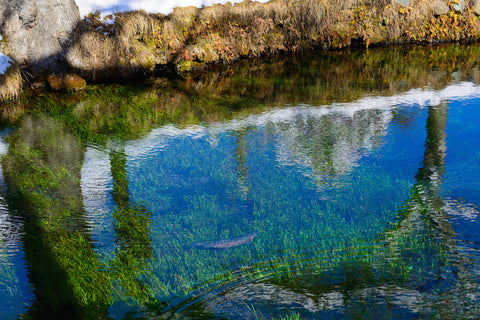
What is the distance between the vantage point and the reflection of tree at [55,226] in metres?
4.06

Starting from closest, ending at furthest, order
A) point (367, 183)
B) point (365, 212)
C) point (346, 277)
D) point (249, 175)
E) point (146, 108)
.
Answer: point (346, 277) → point (365, 212) → point (367, 183) → point (249, 175) → point (146, 108)

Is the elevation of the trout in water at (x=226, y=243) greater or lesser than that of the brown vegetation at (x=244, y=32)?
lesser

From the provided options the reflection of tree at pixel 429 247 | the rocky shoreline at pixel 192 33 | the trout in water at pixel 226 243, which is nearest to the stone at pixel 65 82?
the rocky shoreline at pixel 192 33

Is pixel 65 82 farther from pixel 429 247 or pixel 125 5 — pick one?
pixel 429 247

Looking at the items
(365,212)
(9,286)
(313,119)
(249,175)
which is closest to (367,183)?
(365,212)

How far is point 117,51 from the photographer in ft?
42.1

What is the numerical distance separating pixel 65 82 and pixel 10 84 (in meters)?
1.46

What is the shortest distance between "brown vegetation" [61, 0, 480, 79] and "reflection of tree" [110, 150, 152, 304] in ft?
24.2

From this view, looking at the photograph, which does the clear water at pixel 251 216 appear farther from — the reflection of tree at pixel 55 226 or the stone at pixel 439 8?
the stone at pixel 439 8

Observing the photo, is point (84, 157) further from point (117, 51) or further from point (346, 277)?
point (117, 51)

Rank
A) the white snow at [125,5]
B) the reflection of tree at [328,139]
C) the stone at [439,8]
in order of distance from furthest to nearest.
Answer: the stone at [439,8] → the white snow at [125,5] → the reflection of tree at [328,139]

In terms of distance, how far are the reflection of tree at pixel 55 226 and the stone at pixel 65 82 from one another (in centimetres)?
377

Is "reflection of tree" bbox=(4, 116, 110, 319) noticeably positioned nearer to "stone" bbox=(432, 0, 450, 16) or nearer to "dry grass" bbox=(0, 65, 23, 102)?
"dry grass" bbox=(0, 65, 23, 102)

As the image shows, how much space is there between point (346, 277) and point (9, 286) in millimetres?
3296
